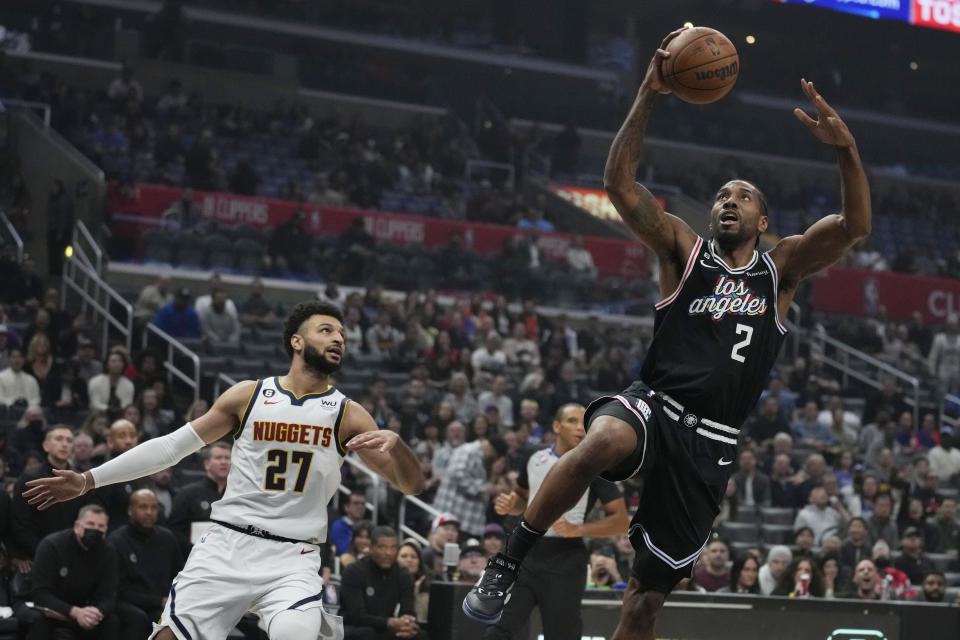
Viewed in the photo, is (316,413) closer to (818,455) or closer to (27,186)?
(818,455)

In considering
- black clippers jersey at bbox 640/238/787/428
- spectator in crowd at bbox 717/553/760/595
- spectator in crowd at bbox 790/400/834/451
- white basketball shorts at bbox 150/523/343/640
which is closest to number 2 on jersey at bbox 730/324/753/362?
black clippers jersey at bbox 640/238/787/428

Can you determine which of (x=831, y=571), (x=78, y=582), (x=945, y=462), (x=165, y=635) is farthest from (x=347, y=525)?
(x=945, y=462)

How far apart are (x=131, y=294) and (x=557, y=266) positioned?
23.1ft

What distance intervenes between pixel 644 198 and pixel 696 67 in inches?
25.6

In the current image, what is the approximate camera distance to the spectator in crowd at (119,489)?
32.4 ft

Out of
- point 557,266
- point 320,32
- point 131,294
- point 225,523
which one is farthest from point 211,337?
point 320,32

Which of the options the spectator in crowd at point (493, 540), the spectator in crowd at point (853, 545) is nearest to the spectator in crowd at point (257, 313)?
the spectator in crowd at point (493, 540)

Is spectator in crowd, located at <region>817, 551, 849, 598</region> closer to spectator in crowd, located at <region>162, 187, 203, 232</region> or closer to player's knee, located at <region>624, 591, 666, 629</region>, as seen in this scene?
player's knee, located at <region>624, 591, 666, 629</region>

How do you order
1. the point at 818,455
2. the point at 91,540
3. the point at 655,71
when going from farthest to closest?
the point at 818,455
the point at 91,540
the point at 655,71

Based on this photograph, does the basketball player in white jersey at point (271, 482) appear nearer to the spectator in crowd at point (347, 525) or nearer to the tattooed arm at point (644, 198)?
the tattooed arm at point (644, 198)

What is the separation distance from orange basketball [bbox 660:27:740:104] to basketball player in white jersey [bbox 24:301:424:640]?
6.40ft

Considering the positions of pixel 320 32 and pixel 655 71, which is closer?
pixel 655 71

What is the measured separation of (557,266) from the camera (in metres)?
21.3

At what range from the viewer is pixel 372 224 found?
21.1m
